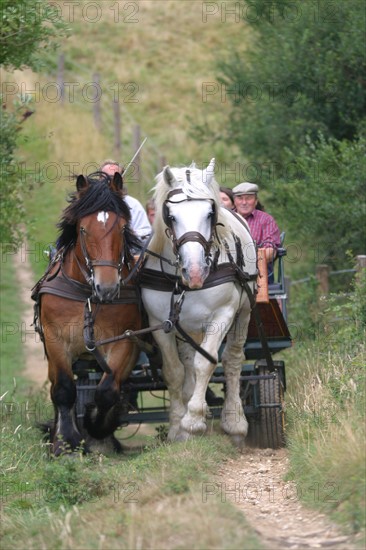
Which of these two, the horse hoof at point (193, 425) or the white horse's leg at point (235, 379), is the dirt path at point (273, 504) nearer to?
the white horse's leg at point (235, 379)

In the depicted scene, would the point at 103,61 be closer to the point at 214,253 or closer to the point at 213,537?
the point at 214,253

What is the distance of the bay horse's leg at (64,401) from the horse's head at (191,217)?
1.44 m

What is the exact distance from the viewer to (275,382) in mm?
8852

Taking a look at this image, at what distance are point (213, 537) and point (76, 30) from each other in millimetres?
35692

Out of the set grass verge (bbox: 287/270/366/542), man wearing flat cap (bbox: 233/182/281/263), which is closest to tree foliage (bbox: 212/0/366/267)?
man wearing flat cap (bbox: 233/182/281/263)

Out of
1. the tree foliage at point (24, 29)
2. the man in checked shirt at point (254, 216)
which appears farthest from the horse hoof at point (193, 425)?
the tree foliage at point (24, 29)

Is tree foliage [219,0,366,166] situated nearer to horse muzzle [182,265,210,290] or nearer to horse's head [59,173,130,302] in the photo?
horse's head [59,173,130,302]

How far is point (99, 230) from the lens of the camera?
25.3ft

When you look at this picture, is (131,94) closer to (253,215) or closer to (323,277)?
(323,277)

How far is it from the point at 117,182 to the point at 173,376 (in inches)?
64.9

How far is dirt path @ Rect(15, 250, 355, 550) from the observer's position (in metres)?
5.36

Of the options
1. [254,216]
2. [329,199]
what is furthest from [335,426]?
[329,199]

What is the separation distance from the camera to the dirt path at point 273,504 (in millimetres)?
5355

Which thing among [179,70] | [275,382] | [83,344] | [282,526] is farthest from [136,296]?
[179,70]
